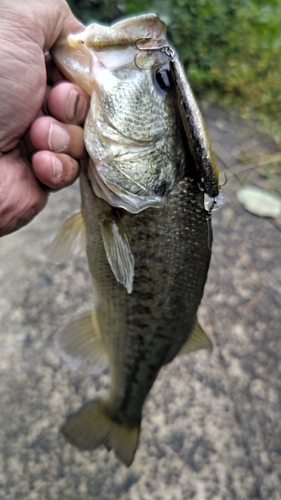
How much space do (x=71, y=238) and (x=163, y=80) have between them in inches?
22.1

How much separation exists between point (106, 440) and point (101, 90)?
3.81 feet

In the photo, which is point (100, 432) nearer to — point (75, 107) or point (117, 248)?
point (117, 248)

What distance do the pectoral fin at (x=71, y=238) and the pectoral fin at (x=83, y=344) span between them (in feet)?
0.91

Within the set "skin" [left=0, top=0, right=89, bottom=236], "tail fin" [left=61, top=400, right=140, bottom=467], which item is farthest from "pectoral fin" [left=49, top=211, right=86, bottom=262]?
"tail fin" [left=61, top=400, right=140, bottom=467]

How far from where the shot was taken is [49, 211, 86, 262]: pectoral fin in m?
1.38

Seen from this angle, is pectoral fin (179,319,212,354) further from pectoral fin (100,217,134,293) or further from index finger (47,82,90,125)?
index finger (47,82,90,125)

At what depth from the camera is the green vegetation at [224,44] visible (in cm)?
417

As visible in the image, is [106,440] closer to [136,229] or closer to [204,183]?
[136,229]

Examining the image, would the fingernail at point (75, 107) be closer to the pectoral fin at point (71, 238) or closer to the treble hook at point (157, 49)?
the treble hook at point (157, 49)

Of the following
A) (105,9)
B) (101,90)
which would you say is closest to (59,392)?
(101,90)

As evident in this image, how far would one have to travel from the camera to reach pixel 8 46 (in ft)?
3.70

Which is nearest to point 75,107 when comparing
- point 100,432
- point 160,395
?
point 100,432

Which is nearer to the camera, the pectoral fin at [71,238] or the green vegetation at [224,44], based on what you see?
the pectoral fin at [71,238]

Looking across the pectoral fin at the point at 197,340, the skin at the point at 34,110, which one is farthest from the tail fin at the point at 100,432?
the skin at the point at 34,110
